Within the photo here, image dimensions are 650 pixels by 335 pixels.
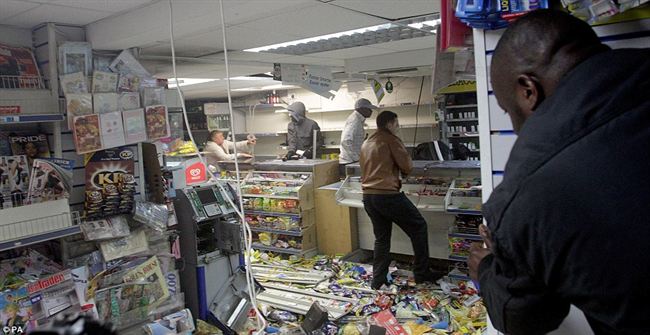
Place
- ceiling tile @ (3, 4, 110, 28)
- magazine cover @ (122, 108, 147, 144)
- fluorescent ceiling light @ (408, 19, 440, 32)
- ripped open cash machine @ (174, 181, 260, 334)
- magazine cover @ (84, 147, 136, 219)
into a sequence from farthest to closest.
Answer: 1. ripped open cash machine @ (174, 181, 260, 334)
2. fluorescent ceiling light @ (408, 19, 440, 32)
3. magazine cover @ (122, 108, 147, 144)
4. magazine cover @ (84, 147, 136, 219)
5. ceiling tile @ (3, 4, 110, 28)

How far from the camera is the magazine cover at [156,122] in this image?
320 centimetres

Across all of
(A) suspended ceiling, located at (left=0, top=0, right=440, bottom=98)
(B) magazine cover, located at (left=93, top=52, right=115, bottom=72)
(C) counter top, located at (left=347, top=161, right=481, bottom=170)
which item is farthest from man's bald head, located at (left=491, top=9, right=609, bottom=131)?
(C) counter top, located at (left=347, top=161, right=481, bottom=170)

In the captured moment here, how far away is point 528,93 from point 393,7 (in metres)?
2.03

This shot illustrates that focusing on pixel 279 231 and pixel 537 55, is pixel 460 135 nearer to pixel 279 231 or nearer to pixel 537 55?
pixel 279 231

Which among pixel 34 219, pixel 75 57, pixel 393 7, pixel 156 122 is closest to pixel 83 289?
pixel 34 219

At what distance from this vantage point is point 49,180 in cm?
263

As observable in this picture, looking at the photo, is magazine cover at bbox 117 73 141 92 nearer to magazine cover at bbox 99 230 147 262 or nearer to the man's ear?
magazine cover at bbox 99 230 147 262

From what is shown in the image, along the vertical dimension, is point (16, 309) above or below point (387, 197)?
below

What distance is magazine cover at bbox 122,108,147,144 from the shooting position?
306cm

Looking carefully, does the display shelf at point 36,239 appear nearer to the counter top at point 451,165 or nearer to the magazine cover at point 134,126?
the magazine cover at point 134,126

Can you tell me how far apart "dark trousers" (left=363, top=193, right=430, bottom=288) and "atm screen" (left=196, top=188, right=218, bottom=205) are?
5.28 feet

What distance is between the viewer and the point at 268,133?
441 inches

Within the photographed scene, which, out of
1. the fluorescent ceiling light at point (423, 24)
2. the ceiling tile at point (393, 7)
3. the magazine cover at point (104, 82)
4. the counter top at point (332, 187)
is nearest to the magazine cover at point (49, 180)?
the magazine cover at point (104, 82)

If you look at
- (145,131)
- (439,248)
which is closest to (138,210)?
(145,131)
